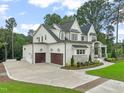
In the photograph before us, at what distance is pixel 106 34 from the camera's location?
5912cm

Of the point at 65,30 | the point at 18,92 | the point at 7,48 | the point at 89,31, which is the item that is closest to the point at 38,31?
the point at 65,30

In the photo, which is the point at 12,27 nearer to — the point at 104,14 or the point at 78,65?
the point at 104,14

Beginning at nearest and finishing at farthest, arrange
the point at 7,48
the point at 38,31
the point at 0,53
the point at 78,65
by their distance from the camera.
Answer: the point at 78,65, the point at 38,31, the point at 0,53, the point at 7,48

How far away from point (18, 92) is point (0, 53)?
37.5m

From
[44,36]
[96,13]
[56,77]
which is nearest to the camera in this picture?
[56,77]

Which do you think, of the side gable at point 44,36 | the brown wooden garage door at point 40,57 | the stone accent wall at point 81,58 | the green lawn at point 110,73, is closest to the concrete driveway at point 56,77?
the green lawn at point 110,73

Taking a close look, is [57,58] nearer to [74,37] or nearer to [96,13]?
[74,37]

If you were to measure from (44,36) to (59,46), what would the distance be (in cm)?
744

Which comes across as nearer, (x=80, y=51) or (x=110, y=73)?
(x=110, y=73)

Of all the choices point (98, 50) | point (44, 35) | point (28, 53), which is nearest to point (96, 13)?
point (98, 50)

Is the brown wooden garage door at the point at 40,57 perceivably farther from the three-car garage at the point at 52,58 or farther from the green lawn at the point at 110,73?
the green lawn at the point at 110,73

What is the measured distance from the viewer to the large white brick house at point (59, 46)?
104 ft

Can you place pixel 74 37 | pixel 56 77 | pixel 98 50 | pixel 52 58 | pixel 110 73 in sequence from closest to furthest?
pixel 56 77, pixel 110 73, pixel 52 58, pixel 74 37, pixel 98 50

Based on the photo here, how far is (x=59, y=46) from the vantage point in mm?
32969
